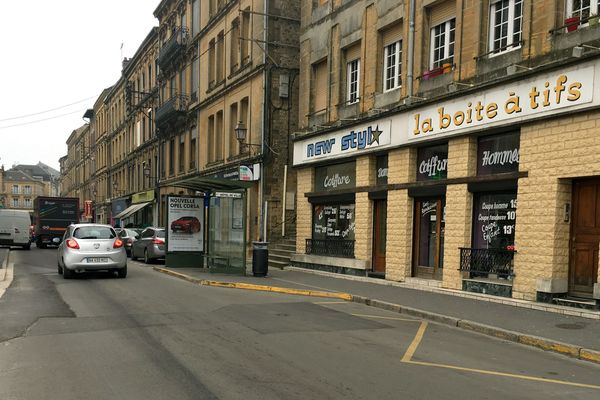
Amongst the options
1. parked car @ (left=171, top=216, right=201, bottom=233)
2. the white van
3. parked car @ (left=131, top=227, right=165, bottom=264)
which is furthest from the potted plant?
the white van

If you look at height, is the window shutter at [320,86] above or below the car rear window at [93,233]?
above

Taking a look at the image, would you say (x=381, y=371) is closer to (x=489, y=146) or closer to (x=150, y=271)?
(x=489, y=146)

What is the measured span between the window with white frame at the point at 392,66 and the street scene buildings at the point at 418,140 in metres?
0.04

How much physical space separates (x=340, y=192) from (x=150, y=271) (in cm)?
691

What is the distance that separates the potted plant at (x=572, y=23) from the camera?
988 cm

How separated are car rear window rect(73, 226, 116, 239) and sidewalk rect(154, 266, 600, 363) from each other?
2417 millimetres

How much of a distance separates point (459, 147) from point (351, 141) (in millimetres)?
4398

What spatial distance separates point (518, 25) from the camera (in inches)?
450

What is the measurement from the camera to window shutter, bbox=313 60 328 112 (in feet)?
60.5

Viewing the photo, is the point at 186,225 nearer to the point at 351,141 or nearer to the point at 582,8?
the point at 351,141

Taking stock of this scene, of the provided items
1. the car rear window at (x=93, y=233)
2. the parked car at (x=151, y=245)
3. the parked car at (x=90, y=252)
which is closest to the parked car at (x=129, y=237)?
the parked car at (x=151, y=245)

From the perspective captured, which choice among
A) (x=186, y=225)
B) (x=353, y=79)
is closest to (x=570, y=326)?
(x=353, y=79)

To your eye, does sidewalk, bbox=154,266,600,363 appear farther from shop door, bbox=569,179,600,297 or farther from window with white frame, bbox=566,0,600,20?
window with white frame, bbox=566,0,600,20

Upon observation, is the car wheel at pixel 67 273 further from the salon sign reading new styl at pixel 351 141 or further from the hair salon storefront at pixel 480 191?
the salon sign reading new styl at pixel 351 141
